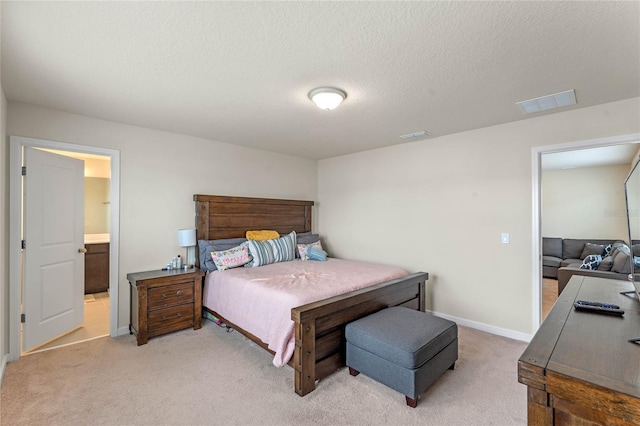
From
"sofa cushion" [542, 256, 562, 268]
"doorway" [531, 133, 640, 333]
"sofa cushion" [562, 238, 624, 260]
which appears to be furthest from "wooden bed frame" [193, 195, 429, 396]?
"sofa cushion" [562, 238, 624, 260]

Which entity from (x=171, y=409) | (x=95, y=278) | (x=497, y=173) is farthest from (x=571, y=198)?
(x=95, y=278)

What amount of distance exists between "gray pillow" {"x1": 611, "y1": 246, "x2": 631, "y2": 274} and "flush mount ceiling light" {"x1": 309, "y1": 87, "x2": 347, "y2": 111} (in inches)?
154

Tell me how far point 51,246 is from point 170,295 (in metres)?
1.29

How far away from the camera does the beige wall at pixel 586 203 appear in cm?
597

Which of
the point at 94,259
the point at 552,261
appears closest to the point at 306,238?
the point at 94,259

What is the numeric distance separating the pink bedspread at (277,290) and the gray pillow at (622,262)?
2782 mm

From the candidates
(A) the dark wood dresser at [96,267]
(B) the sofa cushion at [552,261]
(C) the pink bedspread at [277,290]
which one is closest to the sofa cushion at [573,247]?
(B) the sofa cushion at [552,261]

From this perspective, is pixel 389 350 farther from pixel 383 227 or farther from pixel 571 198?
pixel 571 198

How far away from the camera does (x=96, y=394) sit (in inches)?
88.4

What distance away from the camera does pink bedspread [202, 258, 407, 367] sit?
2.48 meters

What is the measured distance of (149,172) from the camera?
3604 millimetres

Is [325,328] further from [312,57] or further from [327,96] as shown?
[312,57]

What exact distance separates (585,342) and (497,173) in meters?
2.71

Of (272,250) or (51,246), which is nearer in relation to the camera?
(51,246)
